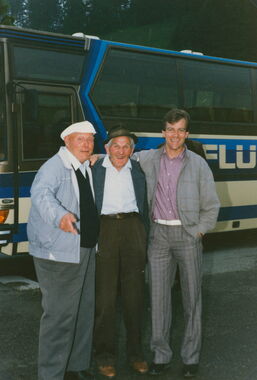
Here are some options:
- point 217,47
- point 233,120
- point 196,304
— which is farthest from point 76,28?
point 196,304

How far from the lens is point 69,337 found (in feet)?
12.6

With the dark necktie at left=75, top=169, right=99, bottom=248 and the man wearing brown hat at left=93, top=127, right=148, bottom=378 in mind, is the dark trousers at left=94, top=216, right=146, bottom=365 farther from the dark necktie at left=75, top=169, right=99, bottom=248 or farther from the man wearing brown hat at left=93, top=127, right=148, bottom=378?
the dark necktie at left=75, top=169, right=99, bottom=248

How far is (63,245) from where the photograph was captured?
3.65m

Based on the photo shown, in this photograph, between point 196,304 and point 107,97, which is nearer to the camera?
point 196,304

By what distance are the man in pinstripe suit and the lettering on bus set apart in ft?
16.5

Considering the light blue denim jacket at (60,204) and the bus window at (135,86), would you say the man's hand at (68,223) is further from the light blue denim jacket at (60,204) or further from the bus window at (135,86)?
Result: the bus window at (135,86)

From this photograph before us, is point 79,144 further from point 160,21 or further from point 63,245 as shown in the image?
point 160,21

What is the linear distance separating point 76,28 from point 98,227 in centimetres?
5080

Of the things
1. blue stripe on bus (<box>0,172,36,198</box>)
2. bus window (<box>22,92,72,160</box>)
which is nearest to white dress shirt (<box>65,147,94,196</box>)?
blue stripe on bus (<box>0,172,36,198</box>)

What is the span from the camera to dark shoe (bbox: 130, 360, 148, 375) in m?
4.29

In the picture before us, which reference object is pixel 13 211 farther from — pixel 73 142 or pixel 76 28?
pixel 76 28

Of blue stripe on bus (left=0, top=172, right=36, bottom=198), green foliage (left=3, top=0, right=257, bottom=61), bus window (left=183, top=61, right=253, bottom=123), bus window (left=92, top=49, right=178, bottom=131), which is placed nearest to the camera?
blue stripe on bus (left=0, top=172, right=36, bottom=198)

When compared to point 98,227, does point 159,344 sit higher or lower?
lower

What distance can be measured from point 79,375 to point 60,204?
1282mm
